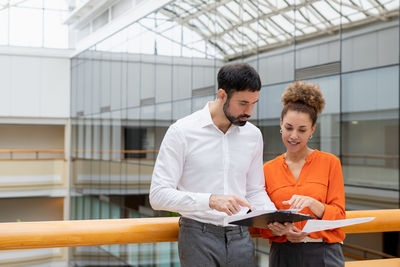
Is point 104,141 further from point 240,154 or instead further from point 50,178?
point 240,154

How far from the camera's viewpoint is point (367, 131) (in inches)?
370

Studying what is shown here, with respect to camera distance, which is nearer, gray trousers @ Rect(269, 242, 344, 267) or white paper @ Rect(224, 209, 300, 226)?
white paper @ Rect(224, 209, 300, 226)

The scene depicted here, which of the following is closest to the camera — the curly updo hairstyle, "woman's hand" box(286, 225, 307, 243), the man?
the man

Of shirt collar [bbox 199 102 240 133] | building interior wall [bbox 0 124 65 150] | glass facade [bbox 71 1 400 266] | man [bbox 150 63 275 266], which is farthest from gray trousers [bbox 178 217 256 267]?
building interior wall [bbox 0 124 65 150]

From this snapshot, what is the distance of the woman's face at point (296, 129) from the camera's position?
241 cm

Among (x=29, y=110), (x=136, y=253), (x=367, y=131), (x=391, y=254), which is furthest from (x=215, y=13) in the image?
(x=29, y=110)

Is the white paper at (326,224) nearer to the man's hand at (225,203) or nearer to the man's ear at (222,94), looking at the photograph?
the man's hand at (225,203)

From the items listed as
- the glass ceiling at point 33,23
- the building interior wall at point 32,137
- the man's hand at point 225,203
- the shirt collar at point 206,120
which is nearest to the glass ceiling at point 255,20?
the shirt collar at point 206,120

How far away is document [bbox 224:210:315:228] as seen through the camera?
1.97m

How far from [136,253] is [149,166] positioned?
2.78m

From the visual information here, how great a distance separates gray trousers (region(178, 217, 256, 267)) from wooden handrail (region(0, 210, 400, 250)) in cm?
24

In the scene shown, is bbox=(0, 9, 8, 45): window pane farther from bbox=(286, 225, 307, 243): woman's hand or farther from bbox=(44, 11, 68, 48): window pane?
bbox=(286, 225, 307, 243): woman's hand

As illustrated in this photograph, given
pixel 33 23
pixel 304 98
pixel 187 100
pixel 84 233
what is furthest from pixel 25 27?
pixel 304 98

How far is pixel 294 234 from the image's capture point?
2277 mm
